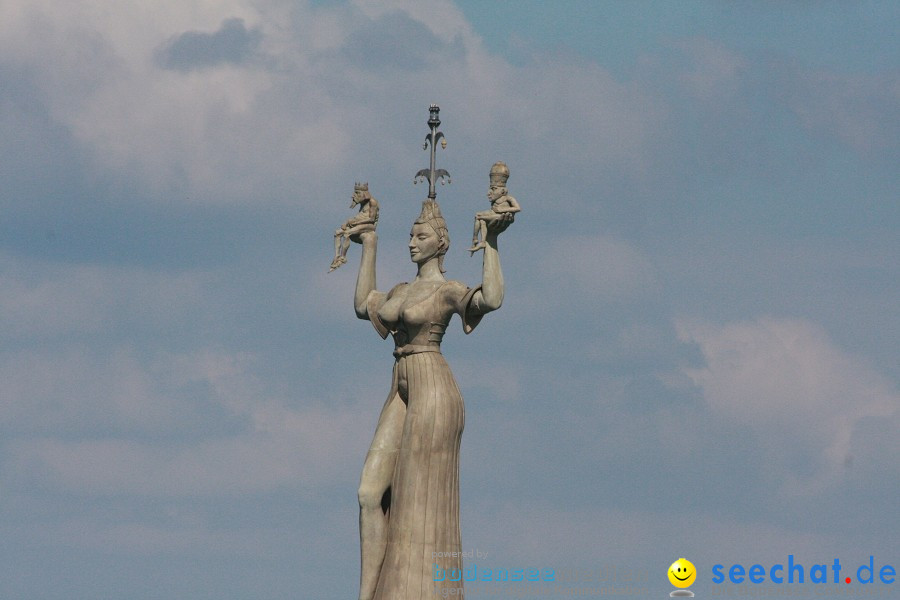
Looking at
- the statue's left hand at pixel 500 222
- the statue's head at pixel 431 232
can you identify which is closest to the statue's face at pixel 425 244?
the statue's head at pixel 431 232

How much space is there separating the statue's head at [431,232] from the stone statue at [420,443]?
12 mm

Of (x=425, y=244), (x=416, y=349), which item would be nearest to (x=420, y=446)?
(x=416, y=349)

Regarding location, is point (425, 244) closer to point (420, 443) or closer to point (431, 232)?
point (431, 232)

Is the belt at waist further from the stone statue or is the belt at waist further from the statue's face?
the statue's face

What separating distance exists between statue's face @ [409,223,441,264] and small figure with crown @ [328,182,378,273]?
997 millimetres

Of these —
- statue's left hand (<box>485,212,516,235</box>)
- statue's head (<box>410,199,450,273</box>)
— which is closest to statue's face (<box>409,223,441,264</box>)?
statue's head (<box>410,199,450,273</box>)

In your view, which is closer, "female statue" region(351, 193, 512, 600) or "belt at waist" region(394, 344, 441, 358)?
"female statue" region(351, 193, 512, 600)

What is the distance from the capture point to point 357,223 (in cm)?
3325

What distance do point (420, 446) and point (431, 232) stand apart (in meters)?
2.65

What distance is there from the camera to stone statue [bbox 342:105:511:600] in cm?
3161

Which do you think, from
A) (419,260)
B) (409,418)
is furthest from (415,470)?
(419,260)

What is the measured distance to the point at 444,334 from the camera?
106 feet

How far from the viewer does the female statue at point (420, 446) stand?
3161cm

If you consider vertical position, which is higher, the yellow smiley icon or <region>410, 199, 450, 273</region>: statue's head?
<region>410, 199, 450, 273</region>: statue's head
